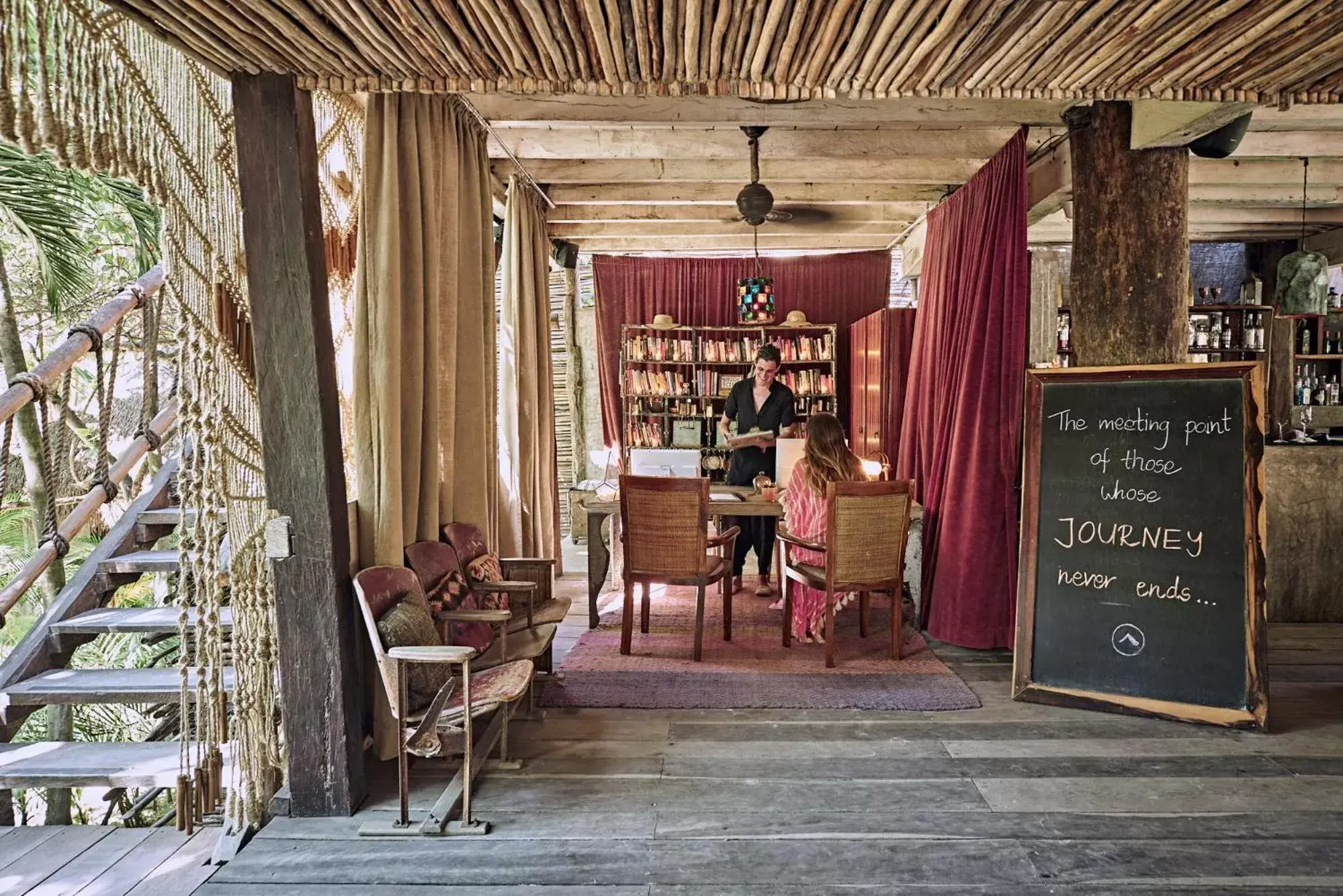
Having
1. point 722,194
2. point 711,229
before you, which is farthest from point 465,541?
point 711,229

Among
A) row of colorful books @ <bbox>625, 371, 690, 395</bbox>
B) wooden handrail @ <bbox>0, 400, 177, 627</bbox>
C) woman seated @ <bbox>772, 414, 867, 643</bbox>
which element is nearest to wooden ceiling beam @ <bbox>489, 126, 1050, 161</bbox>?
woman seated @ <bbox>772, 414, 867, 643</bbox>

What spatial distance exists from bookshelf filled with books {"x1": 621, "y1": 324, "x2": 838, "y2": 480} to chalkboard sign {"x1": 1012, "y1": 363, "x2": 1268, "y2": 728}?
14.4ft

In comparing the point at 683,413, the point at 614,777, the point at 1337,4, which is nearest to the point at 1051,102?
the point at 1337,4

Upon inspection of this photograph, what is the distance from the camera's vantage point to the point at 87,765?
2.64 metres

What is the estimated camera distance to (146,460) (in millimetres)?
4660

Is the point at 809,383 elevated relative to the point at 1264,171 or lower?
lower

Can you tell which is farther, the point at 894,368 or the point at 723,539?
the point at 894,368

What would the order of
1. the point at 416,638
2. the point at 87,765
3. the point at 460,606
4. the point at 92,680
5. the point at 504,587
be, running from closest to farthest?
1. the point at 416,638
2. the point at 87,765
3. the point at 92,680
4. the point at 460,606
5. the point at 504,587

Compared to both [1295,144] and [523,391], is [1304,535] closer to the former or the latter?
[1295,144]

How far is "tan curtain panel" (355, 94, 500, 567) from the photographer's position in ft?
9.27

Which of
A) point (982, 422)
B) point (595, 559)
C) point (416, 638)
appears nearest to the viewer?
point (416, 638)

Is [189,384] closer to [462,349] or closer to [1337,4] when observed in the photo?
[462,349]

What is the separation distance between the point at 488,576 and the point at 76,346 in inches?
80.5

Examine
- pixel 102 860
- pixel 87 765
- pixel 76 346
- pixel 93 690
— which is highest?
pixel 76 346
